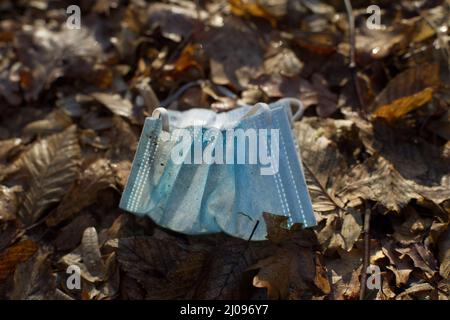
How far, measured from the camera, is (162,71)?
2170mm

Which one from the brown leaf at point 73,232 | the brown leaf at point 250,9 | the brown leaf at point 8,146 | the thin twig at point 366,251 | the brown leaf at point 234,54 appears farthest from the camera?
the brown leaf at point 250,9

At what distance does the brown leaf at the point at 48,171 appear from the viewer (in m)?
1.79

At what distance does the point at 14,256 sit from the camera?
164cm

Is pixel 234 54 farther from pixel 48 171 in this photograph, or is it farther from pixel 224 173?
pixel 48 171

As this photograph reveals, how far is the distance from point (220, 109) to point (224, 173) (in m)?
0.49

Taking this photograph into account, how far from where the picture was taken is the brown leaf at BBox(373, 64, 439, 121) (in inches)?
71.6

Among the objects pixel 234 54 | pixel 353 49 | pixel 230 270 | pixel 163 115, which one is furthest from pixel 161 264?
pixel 353 49

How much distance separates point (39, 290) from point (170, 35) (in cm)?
124

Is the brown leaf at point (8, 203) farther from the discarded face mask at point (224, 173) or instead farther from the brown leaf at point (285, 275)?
the brown leaf at point (285, 275)

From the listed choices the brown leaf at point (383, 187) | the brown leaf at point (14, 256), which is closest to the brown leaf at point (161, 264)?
the brown leaf at point (14, 256)

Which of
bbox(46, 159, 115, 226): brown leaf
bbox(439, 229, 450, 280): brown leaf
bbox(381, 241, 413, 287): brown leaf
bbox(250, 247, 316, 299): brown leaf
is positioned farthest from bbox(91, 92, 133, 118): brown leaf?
bbox(439, 229, 450, 280): brown leaf

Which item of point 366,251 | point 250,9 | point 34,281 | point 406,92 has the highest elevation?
point 250,9
